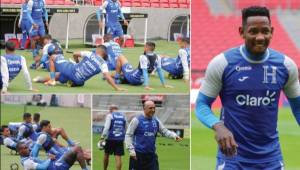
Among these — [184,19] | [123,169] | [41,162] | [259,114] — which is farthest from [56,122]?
[259,114]

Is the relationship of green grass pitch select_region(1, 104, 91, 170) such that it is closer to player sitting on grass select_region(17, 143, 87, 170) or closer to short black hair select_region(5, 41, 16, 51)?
player sitting on grass select_region(17, 143, 87, 170)

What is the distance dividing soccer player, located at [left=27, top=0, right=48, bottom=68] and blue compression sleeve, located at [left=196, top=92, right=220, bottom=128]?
2465 millimetres

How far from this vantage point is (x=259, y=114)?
360cm

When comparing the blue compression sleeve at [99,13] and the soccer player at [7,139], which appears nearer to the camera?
the soccer player at [7,139]

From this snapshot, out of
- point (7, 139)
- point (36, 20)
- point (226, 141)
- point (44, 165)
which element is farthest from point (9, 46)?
point (226, 141)

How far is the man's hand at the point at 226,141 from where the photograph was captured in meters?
3.31

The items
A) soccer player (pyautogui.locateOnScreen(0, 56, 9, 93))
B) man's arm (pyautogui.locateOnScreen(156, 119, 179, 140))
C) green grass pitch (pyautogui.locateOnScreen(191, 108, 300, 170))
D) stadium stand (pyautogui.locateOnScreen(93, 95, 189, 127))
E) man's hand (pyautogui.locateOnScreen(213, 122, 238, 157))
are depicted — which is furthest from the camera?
green grass pitch (pyautogui.locateOnScreen(191, 108, 300, 170))

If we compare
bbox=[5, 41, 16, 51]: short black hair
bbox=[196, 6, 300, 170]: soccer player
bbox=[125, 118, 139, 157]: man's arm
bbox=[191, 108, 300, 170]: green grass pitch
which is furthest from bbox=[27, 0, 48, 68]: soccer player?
bbox=[196, 6, 300, 170]: soccer player

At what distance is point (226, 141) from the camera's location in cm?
331

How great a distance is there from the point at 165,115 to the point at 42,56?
108 centimetres

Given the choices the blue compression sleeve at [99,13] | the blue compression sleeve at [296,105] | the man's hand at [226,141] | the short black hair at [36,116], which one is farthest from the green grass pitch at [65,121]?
the man's hand at [226,141]

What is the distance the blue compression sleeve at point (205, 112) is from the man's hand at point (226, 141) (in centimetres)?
9

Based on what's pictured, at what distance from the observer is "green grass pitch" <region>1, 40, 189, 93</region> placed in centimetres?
572

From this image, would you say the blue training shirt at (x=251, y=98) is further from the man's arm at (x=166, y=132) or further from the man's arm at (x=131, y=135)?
the man's arm at (x=131, y=135)
